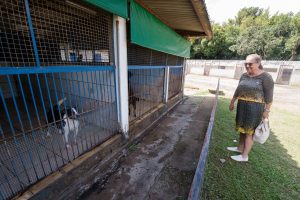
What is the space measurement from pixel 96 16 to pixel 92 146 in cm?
232

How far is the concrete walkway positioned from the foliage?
29649mm

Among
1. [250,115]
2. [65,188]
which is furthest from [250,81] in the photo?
[65,188]

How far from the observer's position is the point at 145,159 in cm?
304

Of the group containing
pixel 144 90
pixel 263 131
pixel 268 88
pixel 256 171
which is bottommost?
pixel 256 171

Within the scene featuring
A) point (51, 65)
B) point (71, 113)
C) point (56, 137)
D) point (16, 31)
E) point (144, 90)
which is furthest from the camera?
point (144, 90)

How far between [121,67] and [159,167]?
2.07 metres

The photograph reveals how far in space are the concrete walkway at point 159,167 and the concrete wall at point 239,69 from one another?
58.2 feet

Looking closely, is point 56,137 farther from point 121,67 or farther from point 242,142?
point 242,142

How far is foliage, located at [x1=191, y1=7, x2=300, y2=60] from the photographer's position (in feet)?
89.1

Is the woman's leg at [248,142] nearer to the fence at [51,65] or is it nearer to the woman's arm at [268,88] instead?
the woman's arm at [268,88]

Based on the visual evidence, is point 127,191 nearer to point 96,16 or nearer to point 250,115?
point 250,115

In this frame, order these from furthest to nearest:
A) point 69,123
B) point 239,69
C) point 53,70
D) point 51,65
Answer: point 239,69, point 69,123, point 51,65, point 53,70

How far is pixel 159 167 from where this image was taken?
2828 mm

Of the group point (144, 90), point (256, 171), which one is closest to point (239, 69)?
point (144, 90)
